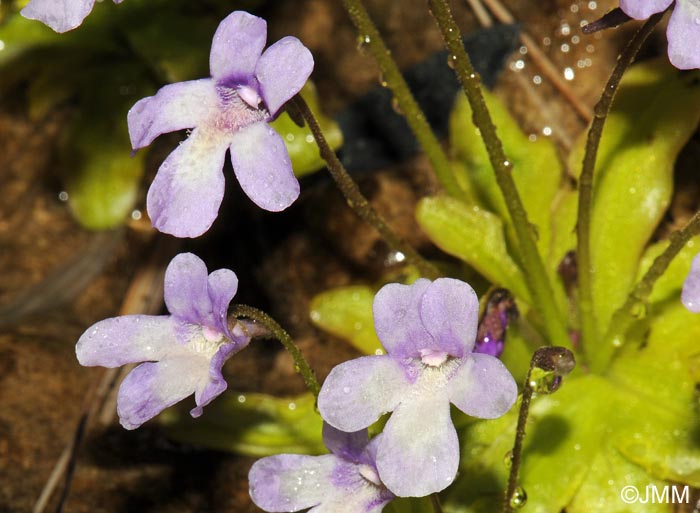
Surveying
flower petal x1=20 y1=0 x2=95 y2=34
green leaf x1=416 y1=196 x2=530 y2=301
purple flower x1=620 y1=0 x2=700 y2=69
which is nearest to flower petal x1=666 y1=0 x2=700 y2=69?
purple flower x1=620 y1=0 x2=700 y2=69

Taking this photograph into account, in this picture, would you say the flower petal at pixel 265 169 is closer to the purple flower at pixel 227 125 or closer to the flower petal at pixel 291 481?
the purple flower at pixel 227 125

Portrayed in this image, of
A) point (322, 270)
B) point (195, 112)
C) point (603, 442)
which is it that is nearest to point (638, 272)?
point (603, 442)

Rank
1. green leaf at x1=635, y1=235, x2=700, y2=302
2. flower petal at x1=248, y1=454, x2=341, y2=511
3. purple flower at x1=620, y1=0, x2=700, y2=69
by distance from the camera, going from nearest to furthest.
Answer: purple flower at x1=620, y1=0, x2=700, y2=69, flower petal at x1=248, y1=454, x2=341, y2=511, green leaf at x1=635, y1=235, x2=700, y2=302

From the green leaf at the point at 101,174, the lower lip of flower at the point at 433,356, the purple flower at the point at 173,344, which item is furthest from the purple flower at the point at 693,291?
the green leaf at the point at 101,174

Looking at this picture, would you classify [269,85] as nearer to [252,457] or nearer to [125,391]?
[125,391]

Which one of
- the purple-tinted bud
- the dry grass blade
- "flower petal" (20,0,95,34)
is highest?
"flower petal" (20,0,95,34)

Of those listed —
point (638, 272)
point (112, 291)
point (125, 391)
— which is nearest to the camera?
point (125, 391)

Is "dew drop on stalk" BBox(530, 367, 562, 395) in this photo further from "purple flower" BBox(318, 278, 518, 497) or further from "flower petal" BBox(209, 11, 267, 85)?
"flower petal" BBox(209, 11, 267, 85)
